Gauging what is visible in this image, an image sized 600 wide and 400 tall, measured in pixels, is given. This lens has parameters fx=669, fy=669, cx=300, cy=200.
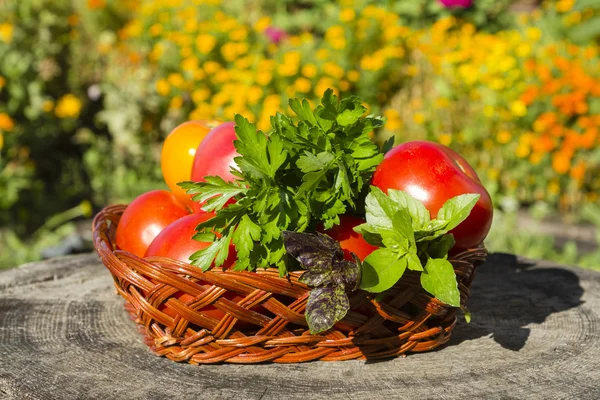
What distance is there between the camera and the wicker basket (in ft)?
4.41

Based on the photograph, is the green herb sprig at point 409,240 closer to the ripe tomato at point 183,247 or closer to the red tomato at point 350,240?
the red tomato at point 350,240

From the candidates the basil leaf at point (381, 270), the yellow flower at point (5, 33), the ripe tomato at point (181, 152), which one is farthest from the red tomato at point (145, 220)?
the yellow flower at point (5, 33)

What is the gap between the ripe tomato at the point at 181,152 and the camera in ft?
5.98

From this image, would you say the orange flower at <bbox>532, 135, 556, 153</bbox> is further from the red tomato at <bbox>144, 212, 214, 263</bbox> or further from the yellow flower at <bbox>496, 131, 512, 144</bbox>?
the red tomato at <bbox>144, 212, 214, 263</bbox>

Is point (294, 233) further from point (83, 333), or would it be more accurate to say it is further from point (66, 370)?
point (83, 333)

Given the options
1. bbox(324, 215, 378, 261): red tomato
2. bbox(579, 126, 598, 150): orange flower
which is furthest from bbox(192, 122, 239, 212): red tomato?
bbox(579, 126, 598, 150): orange flower

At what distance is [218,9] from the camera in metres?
6.24

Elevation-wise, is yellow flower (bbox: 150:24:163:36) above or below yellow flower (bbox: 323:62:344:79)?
above

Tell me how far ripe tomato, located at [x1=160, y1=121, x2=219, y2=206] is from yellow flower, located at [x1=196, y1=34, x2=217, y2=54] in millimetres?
3479

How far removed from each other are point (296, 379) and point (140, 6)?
20.5 feet

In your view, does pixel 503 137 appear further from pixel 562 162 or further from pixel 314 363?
pixel 314 363

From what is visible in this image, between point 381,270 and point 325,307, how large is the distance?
0.45 ft

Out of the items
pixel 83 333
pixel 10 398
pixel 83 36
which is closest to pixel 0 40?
pixel 83 36

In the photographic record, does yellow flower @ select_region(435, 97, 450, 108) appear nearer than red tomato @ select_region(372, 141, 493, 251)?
No
